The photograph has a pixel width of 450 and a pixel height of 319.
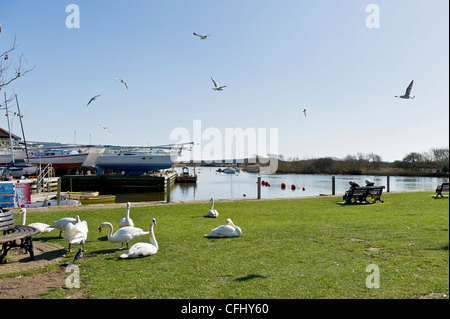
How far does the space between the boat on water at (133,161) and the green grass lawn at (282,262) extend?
60464 millimetres

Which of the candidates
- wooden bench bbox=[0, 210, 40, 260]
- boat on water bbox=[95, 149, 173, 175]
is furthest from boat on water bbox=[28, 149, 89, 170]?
wooden bench bbox=[0, 210, 40, 260]

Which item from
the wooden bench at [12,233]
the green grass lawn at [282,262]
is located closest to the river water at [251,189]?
the green grass lawn at [282,262]

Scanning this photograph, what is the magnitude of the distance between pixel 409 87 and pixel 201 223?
9.75 metres

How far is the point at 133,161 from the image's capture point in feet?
230

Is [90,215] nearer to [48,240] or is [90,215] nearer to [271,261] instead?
[48,240]

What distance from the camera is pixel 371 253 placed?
677cm

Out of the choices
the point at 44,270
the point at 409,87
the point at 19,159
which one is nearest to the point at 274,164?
the point at 19,159

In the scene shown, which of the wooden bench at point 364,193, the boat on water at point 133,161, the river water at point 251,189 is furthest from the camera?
the boat on water at point 133,161

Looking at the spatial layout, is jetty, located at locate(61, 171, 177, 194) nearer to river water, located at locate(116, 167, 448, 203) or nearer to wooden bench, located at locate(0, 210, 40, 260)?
river water, located at locate(116, 167, 448, 203)

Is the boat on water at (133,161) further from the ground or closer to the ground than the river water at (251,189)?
further from the ground

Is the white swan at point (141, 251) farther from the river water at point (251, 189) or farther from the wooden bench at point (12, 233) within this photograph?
the river water at point (251, 189)

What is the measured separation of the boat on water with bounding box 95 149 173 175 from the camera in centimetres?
6906

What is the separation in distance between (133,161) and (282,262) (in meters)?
67.0

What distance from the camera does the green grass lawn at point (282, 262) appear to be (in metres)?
4.84
